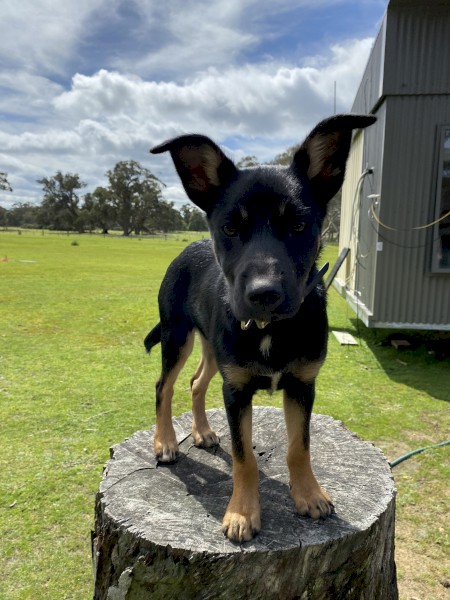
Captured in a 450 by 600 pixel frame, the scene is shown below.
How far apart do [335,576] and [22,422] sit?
4.62 meters

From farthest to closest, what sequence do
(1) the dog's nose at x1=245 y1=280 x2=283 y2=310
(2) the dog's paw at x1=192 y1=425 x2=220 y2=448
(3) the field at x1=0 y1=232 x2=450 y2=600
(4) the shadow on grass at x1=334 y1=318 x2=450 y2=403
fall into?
1. (4) the shadow on grass at x1=334 y1=318 x2=450 y2=403
2. (3) the field at x1=0 y1=232 x2=450 y2=600
3. (2) the dog's paw at x1=192 y1=425 x2=220 y2=448
4. (1) the dog's nose at x1=245 y1=280 x2=283 y2=310

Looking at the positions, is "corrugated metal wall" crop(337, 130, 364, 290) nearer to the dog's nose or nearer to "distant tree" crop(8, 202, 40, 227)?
the dog's nose

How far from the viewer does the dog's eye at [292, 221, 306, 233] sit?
230cm

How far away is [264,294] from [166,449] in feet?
5.85

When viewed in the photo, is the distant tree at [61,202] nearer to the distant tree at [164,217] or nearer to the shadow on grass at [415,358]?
the distant tree at [164,217]

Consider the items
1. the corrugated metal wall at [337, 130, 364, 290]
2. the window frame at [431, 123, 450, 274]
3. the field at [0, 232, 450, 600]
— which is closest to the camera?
the field at [0, 232, 450, 600]

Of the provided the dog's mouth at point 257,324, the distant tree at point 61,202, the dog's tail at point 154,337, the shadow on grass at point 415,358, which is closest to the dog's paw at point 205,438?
the dog's tail at point 154,337

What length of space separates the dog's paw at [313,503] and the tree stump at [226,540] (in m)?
0.05

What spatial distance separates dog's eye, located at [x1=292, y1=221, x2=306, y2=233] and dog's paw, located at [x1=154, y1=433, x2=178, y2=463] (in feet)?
6.09

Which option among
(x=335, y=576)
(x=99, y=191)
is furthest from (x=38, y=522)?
(x=99, y=191)

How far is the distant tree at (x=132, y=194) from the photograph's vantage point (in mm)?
100812

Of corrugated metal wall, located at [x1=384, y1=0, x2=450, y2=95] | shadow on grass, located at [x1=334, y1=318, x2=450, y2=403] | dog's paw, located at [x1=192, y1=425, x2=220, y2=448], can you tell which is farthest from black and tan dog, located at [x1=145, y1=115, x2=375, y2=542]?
corrugated metal wall, located at [x1=384, y1=0, x2=450, y2=95]

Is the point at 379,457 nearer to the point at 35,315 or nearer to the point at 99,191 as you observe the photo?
the point at 35,315

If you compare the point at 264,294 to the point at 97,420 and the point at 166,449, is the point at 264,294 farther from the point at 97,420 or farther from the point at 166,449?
the point at 97,420
